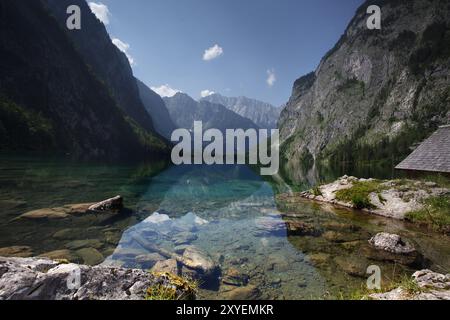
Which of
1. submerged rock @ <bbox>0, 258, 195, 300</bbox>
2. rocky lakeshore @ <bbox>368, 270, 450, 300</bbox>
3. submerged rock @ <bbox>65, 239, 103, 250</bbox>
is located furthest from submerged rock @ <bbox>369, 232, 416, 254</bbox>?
submerged rock @ <bbox>65, 239, 103, 250</bbox>

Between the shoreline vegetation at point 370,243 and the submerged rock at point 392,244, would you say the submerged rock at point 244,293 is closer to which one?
the shoreline vegetation at point 370,243

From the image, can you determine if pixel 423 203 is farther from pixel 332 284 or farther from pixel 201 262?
pixel 201 262

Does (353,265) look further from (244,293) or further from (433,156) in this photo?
(433,156)

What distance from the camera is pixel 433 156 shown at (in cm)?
2373

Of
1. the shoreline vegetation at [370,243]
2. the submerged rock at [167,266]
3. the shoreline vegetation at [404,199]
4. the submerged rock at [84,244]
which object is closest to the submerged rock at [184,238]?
the shoreline vegetation at [370,243]

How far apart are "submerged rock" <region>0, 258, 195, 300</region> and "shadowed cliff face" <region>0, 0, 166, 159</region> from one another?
9192 centimetres

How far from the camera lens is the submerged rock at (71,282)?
15.1ft

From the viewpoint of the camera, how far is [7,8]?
360ft

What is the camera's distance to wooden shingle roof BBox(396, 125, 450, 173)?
2245 centimetres

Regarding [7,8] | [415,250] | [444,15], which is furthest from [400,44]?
[7,8]

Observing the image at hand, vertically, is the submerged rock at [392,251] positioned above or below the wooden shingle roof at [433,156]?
below

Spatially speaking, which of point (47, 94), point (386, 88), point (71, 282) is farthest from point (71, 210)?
point (386, 88)

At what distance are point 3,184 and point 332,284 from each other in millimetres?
29507

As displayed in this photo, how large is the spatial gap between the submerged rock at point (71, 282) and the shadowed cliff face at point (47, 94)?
302ft
